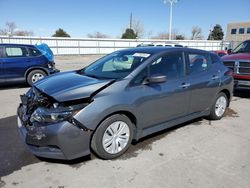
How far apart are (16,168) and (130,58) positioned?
2.50 metres

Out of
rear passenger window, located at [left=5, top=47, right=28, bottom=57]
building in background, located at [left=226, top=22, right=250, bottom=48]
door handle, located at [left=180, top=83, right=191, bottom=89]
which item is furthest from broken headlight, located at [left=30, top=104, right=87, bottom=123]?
building in background, located at [left=226, top=22, right=250, bottom=48]

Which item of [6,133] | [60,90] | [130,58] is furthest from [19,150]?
[130,58]

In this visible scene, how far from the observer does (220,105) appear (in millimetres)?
5227

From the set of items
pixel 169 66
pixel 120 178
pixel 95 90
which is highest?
pixel 169 66

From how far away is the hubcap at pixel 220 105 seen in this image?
16.9ft

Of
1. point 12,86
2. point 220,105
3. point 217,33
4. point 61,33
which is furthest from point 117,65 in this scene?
point 217,33

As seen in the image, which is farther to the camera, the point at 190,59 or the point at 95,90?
the point at 190,59

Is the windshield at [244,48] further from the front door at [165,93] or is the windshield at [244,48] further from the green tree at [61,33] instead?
the green tree at [61,33]

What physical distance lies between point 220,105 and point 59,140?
12.6 feet

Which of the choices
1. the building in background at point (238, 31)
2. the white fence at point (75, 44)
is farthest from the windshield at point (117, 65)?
the building in background at point (238, 31)

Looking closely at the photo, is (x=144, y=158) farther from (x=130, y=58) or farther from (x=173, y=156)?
(x=130, y=58)

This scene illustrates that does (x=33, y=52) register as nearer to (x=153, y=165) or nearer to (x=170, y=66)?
(x=170, y=66)

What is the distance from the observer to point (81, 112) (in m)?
2.98

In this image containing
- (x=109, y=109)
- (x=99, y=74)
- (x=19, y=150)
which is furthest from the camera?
(x=99, y=74)
